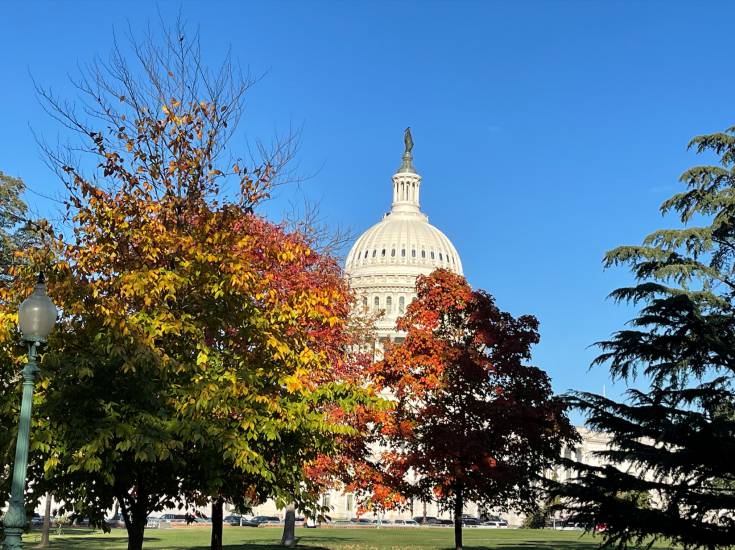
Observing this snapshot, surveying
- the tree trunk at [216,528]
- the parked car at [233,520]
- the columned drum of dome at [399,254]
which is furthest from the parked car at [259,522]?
the tree trunk at [216,528]

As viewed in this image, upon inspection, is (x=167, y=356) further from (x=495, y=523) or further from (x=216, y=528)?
(x=495, y=523)

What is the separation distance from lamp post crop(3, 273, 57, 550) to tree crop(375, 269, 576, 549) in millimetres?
17420

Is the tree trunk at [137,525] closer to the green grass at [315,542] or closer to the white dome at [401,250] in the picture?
the green grass at [315,542]

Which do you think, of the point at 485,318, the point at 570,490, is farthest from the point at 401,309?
the point at 570,490

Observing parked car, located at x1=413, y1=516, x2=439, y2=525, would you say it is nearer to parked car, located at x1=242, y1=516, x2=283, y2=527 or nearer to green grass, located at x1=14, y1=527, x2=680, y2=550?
parked car, located at x1=242, y1=516, x2=283, y2=527

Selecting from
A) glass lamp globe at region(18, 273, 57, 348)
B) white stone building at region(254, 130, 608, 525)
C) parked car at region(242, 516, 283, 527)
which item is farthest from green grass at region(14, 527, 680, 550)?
white stone building at region(254, 130, 608, 525)

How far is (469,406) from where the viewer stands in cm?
2858

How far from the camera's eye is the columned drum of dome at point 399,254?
162288 millimetres

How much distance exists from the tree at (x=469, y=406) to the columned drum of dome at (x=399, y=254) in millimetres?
118972

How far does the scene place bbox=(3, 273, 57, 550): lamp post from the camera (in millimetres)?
Result: 11011

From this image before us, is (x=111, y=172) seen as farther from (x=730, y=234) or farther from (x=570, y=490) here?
(x=730, y=234)

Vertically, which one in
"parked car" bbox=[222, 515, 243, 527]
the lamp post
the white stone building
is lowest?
"parked car" bbox=[222, 515, 243, 527]

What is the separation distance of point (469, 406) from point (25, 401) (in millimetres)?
18851

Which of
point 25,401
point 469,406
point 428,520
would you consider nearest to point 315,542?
point 469,406
